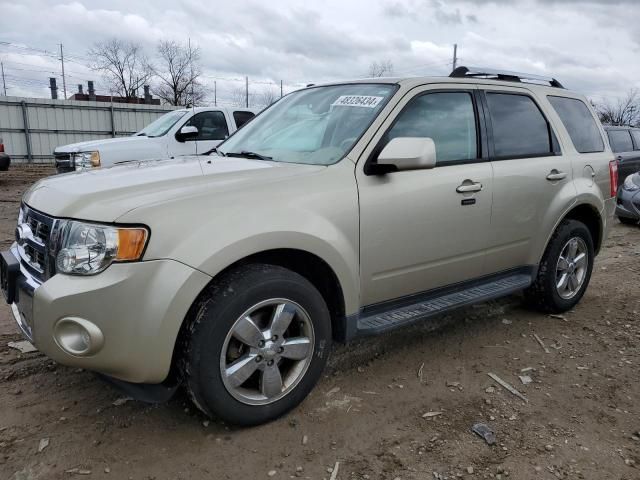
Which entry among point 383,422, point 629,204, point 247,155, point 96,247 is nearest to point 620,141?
point 629,204

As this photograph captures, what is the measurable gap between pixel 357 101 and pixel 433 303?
1.39 meters

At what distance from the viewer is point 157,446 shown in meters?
2.60

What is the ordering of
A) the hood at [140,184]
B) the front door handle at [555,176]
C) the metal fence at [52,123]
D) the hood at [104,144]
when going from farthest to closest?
the metal fence at [52,123]
the hood at [104,144]
the front door handle at [555,176]
the hood at [140,184]

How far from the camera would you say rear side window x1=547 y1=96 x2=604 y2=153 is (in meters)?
4.45

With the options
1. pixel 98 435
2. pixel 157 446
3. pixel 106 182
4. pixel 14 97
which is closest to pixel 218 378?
pixel 157 446

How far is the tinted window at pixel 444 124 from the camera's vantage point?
10.8ft

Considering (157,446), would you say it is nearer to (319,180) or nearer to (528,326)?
(319,180)

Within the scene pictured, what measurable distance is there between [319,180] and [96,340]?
134 cm

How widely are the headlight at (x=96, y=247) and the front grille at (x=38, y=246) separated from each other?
0.12 metres

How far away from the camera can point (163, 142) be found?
903 cm

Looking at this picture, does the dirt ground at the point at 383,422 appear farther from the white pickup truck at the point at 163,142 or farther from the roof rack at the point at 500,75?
the white pickup truck at the point at 163,142

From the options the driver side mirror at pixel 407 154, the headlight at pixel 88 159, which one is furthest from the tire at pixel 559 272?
the headlight at pixel 88 159

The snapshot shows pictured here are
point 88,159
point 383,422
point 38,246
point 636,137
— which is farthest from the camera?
point 636,137

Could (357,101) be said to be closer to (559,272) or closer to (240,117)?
(559,272)
